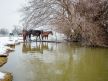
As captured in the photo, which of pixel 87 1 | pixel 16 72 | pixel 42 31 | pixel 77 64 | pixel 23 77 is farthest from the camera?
pixel 42 31

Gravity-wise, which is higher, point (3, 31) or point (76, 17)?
point (76, 17)

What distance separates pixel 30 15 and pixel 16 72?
16.4 metres

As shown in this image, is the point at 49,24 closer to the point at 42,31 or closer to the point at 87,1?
the point at 42,31

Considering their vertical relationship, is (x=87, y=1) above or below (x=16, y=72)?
above

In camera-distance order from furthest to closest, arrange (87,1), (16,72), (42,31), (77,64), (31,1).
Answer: (42,31), (31,1), (87,1), (77,64), (16,72)

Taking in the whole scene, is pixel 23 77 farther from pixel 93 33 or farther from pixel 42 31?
pixel 42 31

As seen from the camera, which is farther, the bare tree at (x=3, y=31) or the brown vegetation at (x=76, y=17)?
the bare tree at (x=3, y=31)

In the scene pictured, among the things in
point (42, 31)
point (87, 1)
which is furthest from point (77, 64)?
point (42, 31)

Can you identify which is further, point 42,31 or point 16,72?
point 42,31

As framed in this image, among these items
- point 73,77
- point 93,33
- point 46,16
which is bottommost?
point 73,77

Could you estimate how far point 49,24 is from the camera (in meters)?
27.4

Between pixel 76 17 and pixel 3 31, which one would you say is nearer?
pixel 76 17

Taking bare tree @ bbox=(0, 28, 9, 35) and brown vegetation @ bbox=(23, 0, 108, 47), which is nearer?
brown vegetation @ bbox=(23, 0, 108, 47)

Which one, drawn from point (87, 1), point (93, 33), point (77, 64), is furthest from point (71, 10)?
point (77, 64)
